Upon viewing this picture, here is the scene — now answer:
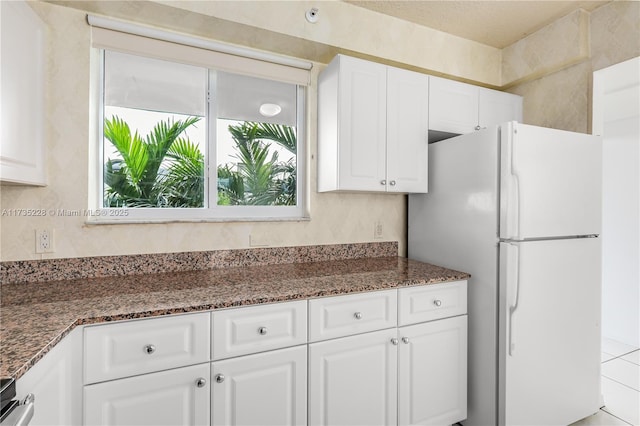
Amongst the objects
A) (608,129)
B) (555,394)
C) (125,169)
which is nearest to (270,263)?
(125,169)

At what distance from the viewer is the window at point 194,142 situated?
70.1 inches

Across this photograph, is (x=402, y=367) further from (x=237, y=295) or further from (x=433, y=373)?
(x=237, y=295)

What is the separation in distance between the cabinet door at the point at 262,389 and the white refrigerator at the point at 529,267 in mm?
1028

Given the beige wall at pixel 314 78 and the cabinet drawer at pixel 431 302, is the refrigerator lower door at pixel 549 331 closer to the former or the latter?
the cabinet drawer at pixel 431 302

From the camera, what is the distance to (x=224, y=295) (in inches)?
51.9

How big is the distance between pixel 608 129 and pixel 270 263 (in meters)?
3.37

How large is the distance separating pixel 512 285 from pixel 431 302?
408 millimetres

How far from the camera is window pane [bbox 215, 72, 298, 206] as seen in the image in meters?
A: 2.02

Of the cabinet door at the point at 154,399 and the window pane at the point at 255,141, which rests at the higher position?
the window pane at the point at 255,141

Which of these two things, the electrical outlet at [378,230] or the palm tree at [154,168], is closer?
the palm tree at [154,168]

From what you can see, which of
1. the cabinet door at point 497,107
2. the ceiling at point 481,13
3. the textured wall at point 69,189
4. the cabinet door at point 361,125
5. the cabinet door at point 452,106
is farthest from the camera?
the cabinet door at point 497,107

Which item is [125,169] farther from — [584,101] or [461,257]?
[584,101]

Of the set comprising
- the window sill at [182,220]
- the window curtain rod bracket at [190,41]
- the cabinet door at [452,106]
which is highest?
the window curtain rod bracket at [190,41]

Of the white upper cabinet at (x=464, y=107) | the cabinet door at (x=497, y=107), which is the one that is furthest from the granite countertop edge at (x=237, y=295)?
the cabinet door at (x=497, y=107)
